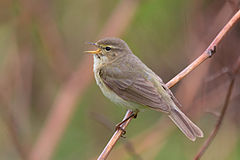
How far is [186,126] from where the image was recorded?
4.68 meters

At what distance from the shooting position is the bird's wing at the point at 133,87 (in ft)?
15.7

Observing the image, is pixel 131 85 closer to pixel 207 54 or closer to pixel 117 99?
pixel 117 99

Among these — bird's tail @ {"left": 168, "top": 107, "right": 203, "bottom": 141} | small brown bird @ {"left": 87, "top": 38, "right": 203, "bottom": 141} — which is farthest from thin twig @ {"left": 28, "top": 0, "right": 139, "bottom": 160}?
bird's tail @ {"left": 168, "top": 107, "right": 203, "bottom": 141}

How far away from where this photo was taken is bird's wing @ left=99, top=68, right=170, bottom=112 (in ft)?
15.7

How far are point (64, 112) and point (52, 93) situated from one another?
4.44 feet

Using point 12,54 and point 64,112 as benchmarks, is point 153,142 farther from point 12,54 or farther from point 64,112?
point 12,54

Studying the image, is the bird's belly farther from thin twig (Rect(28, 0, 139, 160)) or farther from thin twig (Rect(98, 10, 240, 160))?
thin twig (Rect(28, 0, 139, 160))

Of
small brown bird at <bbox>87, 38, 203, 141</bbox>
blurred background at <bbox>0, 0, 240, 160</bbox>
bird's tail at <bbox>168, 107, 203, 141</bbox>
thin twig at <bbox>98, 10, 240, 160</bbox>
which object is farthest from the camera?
blurred background at <bbox>0, 0, 240, 160</bbox>

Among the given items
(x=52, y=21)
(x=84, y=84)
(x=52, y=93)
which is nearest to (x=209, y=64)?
(x=84, y=84)

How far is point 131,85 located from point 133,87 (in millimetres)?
38

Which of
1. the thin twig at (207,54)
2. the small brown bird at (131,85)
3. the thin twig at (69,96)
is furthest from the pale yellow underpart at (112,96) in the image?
the thin twig at (69,96)

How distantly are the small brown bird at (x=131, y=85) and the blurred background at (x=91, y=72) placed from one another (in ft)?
1.84

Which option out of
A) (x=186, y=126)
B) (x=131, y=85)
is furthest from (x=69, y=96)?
(x=186, y=126)

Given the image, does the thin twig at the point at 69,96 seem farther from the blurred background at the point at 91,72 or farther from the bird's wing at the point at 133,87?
the bird's wing at the point at 133,87
